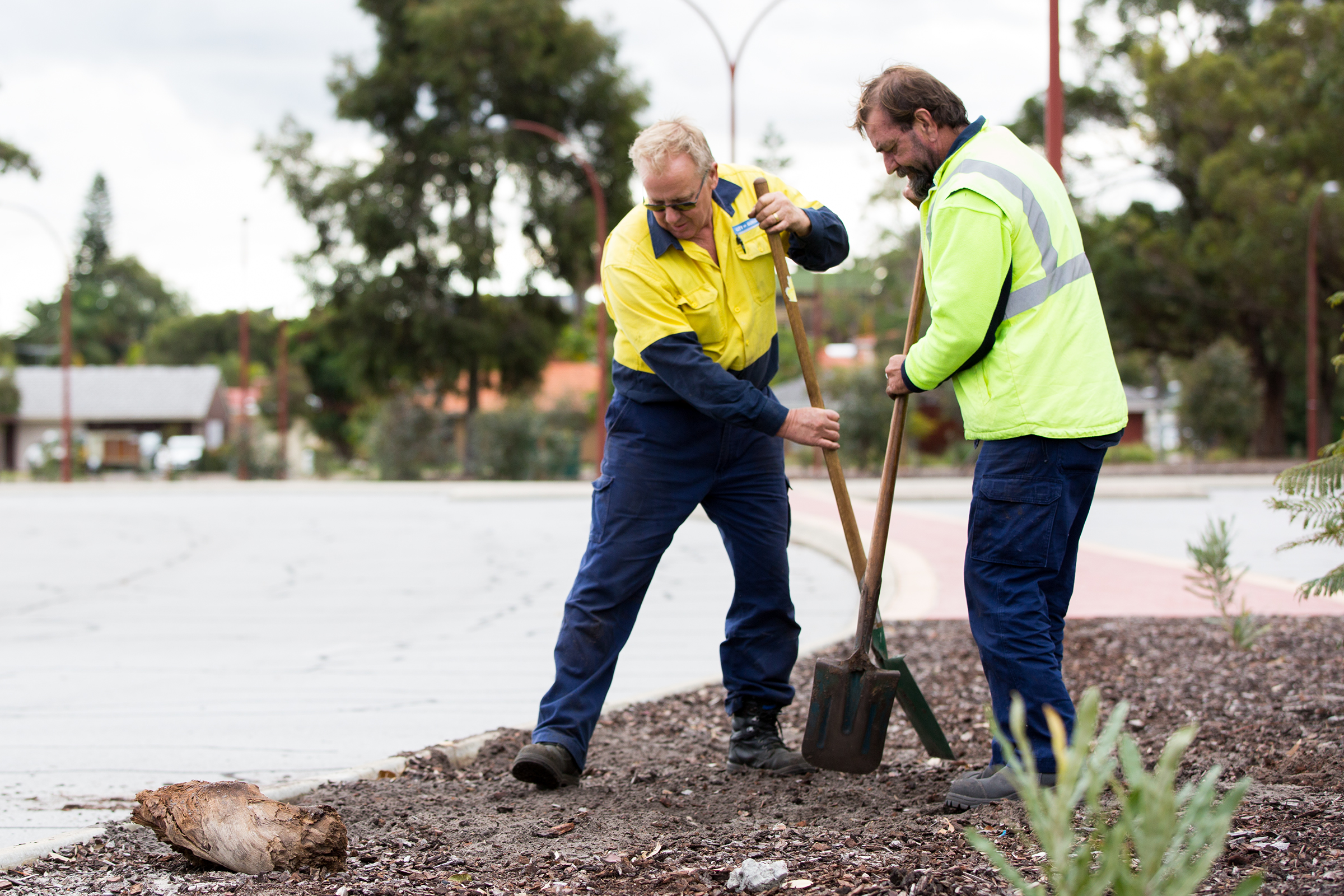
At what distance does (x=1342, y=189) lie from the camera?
29.0m

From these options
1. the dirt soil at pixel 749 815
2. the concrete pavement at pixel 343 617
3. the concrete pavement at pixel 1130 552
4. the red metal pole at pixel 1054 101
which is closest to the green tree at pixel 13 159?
the concrete pavement at pixel 343 617

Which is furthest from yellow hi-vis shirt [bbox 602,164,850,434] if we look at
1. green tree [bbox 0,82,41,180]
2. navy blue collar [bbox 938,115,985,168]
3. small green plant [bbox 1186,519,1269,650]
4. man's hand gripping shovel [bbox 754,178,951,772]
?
green tree [bbox 0,82,41,180]

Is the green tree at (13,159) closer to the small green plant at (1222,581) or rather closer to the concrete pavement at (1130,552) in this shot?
the concrete pavement at (1130,552)

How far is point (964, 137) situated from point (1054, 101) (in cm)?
566

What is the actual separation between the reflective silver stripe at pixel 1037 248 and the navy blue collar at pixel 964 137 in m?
0.14

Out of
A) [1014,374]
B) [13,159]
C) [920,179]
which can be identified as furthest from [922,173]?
[13,159]

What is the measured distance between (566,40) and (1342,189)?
20121 millimetres

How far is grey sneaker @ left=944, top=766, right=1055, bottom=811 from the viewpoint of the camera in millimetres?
2811

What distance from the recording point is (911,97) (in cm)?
292

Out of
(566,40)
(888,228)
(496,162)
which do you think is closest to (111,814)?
(496,162)

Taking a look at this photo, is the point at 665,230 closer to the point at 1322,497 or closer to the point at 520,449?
the point at 1322,497

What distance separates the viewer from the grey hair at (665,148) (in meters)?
3.19

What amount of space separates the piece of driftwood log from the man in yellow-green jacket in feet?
4.64

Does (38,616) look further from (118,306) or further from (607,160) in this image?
(118,306)
